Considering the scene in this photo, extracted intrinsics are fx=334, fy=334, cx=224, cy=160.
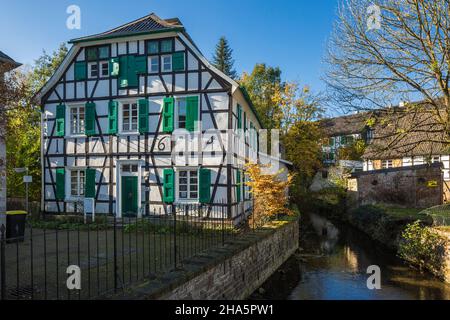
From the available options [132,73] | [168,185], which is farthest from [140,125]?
[168,185]

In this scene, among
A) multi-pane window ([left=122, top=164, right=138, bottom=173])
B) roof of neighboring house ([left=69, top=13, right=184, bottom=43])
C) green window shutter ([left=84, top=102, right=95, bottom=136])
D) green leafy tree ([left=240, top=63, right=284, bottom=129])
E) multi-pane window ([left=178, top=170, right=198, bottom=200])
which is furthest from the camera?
green leafy tree ([left=240, top=63, right=284, bottom=129])

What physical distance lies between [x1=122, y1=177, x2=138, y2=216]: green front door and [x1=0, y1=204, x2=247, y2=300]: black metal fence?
955mm

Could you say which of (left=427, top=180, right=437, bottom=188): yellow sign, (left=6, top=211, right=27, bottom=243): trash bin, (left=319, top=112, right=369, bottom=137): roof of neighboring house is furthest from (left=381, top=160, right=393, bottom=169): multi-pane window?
(left=6, top=211, right=27, bottom=243): trash bin

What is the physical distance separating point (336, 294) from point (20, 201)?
617 inches

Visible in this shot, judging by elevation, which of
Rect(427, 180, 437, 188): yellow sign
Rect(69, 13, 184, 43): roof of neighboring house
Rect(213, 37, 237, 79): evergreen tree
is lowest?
Rect(427, 180, 437, 188): yellow sign

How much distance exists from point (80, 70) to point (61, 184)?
5.42 m

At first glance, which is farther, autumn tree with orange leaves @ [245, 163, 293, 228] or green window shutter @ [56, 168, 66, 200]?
green window shutter @ [56, 168, 66, 200]

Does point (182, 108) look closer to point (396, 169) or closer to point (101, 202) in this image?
point (101, 202)

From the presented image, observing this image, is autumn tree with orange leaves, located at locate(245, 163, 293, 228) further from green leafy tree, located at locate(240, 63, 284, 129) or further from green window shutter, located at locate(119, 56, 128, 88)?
green leafy tree, located at locate(240, 63, 284, 129)

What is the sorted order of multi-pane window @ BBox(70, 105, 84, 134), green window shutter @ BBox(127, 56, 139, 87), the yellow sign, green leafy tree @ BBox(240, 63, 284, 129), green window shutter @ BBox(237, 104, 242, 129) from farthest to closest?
green leafy tree @ BBox(240, 63, 284, 129)
the yellow sign
multi-pane window @ BBox(70, 105, 84, 134)
green window shutter @ BBox(237, 104, 242, 129)
green window shutter @ BBox(127, 56, 139, 87)

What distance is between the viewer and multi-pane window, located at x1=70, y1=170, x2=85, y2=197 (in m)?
15.7

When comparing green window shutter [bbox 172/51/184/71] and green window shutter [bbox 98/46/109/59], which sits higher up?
green window shutter [bbox 98/46/109/59]

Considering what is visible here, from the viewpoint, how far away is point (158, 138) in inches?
569

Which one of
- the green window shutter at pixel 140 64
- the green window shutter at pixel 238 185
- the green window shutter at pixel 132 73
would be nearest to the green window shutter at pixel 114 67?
the green window shutter at pixel 132 73
